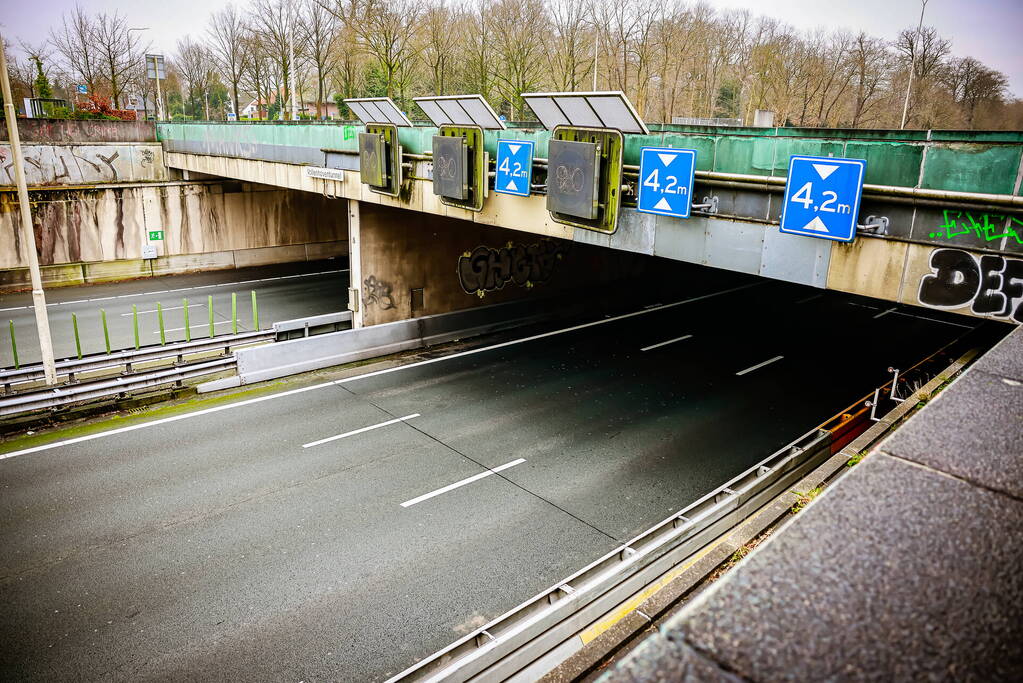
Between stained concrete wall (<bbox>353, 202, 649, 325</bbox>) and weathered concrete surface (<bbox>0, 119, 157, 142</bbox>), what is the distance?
20.1 meters

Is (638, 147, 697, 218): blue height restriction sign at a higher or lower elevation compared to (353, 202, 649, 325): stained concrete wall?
higher

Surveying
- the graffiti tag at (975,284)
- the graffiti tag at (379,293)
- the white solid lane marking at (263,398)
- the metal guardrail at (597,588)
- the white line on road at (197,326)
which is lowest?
the white line on road at (197,326)

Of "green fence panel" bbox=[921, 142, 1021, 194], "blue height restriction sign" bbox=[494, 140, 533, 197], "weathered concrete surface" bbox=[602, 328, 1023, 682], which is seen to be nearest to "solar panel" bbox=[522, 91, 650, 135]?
"blue height restriction sign" bbox=[494, 140, 533, 197]

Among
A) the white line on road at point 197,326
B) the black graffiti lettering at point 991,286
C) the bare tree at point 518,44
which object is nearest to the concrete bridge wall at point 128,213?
the white line on road at point 197,326

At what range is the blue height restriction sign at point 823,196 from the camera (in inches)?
365

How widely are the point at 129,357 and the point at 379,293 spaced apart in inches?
290

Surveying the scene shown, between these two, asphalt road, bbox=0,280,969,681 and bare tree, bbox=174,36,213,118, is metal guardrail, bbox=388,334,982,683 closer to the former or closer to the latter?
asphalt road, bbox=0,280,969,681

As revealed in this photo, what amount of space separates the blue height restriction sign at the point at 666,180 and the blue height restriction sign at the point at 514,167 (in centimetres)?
297

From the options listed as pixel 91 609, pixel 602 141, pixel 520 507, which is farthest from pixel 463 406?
pixel 91 609

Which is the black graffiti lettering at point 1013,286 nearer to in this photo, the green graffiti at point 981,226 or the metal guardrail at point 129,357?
the green graffiti at point 981,226

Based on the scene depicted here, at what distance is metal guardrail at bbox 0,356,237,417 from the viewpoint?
48.9ft

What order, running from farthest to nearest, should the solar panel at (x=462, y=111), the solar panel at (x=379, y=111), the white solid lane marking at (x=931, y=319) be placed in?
the white solid lane marking at (x=931, y=319)
the solar panel at (x=379, y=111)
the solar panel at (x=462, y=111)

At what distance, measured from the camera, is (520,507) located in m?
11.8

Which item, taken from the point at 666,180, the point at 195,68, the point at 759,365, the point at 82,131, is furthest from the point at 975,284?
the point at 195,68
